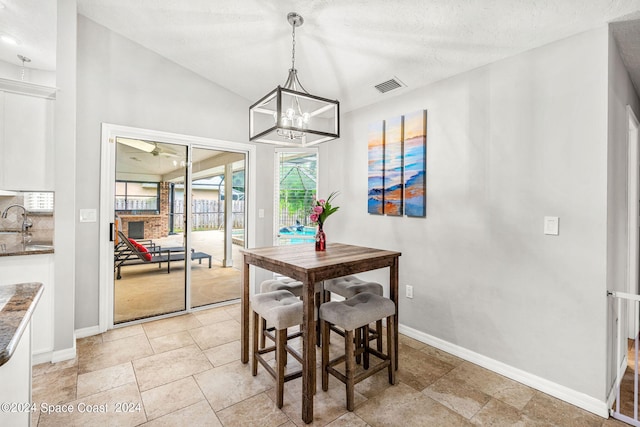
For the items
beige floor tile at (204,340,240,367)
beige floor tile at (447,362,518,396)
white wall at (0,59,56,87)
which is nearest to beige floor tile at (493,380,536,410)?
beige floor tile at (447,362,518,396)

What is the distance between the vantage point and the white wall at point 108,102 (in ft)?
10.1

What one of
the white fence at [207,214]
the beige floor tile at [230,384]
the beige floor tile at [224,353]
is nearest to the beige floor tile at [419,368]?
the beige floor tile at [230,384]

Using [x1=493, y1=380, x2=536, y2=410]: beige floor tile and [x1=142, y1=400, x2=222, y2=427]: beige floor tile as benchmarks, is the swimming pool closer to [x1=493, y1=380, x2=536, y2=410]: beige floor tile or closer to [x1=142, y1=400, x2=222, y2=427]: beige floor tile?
[x1=142, y1=400, x2=222, y2=427]: beige floor tile

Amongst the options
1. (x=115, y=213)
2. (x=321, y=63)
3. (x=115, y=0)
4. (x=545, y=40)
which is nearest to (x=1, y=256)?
(x=115, y=213)

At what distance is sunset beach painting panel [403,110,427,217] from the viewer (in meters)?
3.02

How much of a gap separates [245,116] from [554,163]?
135 inches

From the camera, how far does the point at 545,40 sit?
2.22 meters

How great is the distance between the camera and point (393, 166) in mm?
3312

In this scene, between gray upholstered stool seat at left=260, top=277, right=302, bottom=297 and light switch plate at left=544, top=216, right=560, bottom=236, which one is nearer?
light switch plate at left=544, top=216, right=560, bottom=236

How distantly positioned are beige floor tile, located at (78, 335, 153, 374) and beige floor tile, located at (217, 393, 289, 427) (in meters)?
1.22

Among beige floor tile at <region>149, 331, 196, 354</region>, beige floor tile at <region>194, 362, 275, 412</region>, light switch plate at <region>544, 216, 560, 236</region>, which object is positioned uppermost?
light switch plate at <region>544, 216, 560, 236</region>

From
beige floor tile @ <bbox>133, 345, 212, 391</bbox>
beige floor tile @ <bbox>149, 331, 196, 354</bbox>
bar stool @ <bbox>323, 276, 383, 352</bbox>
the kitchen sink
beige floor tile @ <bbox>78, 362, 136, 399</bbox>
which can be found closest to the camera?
beige floor tile @ <bbox>78, 362, 136, 399</bbox>

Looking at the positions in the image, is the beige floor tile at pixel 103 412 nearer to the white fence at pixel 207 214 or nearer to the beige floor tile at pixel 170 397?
the beige floor tile at pixel 170 397

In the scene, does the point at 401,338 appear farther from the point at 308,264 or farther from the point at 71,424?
the point at 71,424
